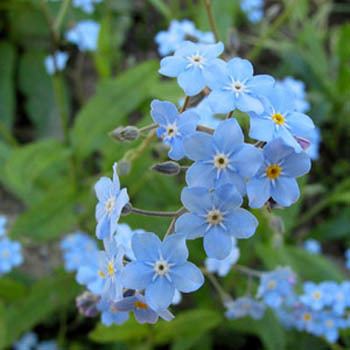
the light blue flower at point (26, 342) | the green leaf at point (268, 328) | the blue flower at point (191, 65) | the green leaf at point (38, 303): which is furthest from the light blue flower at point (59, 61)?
the blue flower at point (191, 65)

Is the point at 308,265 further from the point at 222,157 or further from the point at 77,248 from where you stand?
the point at 222,157

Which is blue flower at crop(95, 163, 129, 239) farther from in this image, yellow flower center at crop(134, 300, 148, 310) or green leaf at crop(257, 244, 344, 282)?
green leaf at crop(257, 244, 344, 282)

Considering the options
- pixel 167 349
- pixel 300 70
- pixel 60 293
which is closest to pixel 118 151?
pixel 60 293

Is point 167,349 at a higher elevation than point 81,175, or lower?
lower

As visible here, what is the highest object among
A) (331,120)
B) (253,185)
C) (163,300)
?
(253,185)

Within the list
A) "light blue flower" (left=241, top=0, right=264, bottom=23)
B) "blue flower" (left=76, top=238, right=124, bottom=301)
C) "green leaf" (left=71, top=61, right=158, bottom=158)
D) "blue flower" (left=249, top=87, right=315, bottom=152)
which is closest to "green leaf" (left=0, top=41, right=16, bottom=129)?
"green leaf" (left=71, top=61, right=158, bottom=158)

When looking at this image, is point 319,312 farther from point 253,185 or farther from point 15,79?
point 15,79

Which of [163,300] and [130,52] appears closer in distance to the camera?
[163,300]
